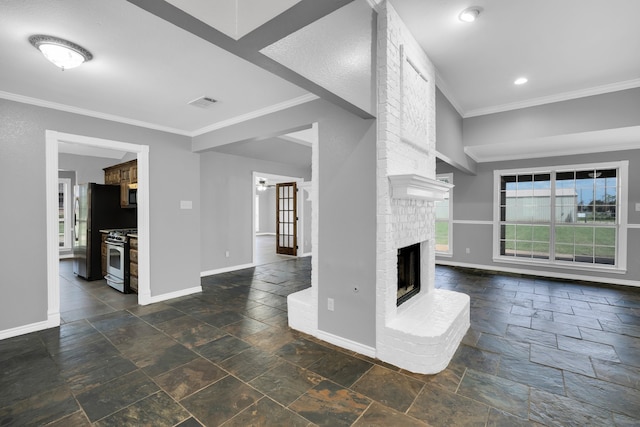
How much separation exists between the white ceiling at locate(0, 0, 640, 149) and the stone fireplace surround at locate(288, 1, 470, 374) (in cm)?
34

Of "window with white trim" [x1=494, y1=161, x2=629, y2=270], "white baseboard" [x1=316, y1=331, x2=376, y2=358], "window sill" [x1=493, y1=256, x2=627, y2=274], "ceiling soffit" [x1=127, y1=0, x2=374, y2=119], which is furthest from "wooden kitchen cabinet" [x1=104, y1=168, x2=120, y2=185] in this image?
"window sill" [x1=493, y1=256, x2=627, y2=274]

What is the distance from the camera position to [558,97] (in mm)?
4105

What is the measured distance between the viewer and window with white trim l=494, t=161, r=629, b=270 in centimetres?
530

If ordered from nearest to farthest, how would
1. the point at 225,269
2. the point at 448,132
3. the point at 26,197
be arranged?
the point at 26,197, the point at 448,132, the point at 225,269

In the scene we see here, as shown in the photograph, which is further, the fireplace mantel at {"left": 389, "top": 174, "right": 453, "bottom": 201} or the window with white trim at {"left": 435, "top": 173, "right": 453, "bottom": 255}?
the window with white trim at {"left": 435, "top": 173, "right": 453, "bottom": 255}

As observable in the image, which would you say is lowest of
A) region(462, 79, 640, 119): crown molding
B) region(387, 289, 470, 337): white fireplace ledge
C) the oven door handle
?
the oven door handle

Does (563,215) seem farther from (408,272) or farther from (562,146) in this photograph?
(408,272)

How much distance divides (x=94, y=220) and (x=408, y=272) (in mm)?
5599

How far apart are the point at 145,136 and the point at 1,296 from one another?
239 cm

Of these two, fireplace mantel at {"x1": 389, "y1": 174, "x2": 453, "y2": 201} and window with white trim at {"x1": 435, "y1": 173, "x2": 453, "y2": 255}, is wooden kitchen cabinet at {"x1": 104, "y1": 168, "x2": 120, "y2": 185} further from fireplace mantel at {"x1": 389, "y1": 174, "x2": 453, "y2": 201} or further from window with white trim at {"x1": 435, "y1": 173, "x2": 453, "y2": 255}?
window with white trim at {"x1": 435, "y1": 173, "x2": 453, "y2": 255}

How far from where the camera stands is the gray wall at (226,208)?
5809 millimetres

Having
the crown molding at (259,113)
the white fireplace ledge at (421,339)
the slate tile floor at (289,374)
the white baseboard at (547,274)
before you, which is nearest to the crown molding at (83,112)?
the crown molding at (259,113)

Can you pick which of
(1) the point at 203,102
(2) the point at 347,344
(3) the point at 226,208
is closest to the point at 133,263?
(3) the point at 226,208

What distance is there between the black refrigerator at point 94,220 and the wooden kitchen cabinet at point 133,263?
4.59ft
